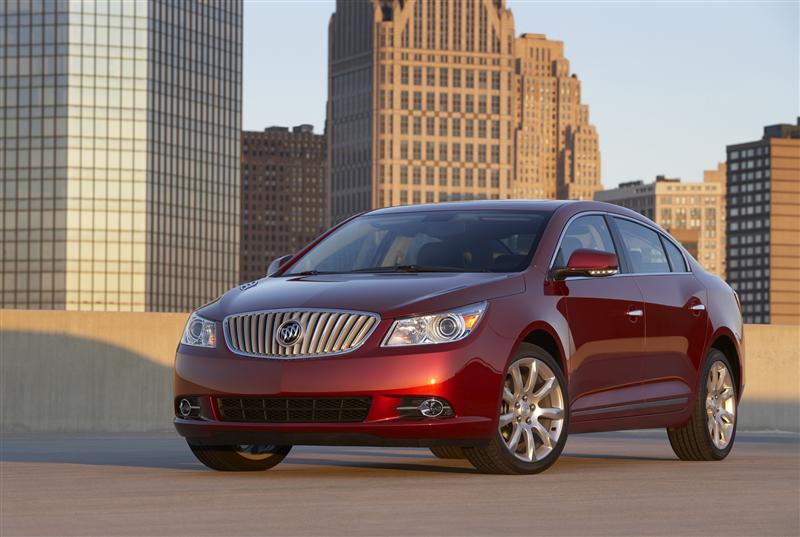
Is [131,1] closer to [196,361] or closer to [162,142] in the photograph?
[162,142]

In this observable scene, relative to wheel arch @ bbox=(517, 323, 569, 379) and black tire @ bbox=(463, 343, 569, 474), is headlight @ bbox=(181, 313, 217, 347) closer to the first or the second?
black tire @ bbox=(463, 343, 569, 474)

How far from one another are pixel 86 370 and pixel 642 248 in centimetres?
755

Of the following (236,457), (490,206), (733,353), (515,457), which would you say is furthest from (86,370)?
(515,457)

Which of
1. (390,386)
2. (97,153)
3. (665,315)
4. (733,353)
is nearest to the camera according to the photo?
(390,386)

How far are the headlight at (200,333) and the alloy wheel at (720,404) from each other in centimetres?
351

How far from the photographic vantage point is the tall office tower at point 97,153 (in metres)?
135

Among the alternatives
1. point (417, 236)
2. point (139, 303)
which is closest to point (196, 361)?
point (417, 236)

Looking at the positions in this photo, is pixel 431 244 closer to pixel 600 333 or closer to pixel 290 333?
pixel 600 333

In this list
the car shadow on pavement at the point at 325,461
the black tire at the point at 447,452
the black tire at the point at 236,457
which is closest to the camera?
the black tire at the point at 236,457

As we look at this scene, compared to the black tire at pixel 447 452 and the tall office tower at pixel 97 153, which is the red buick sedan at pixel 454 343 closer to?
the black tire at pixel 447 452

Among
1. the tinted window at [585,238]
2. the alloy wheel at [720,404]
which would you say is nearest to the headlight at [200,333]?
the tinted window at [585,238]

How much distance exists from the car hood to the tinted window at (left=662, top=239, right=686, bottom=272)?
2.19m

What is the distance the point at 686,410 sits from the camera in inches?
413

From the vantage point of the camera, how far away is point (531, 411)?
8.94 meters
